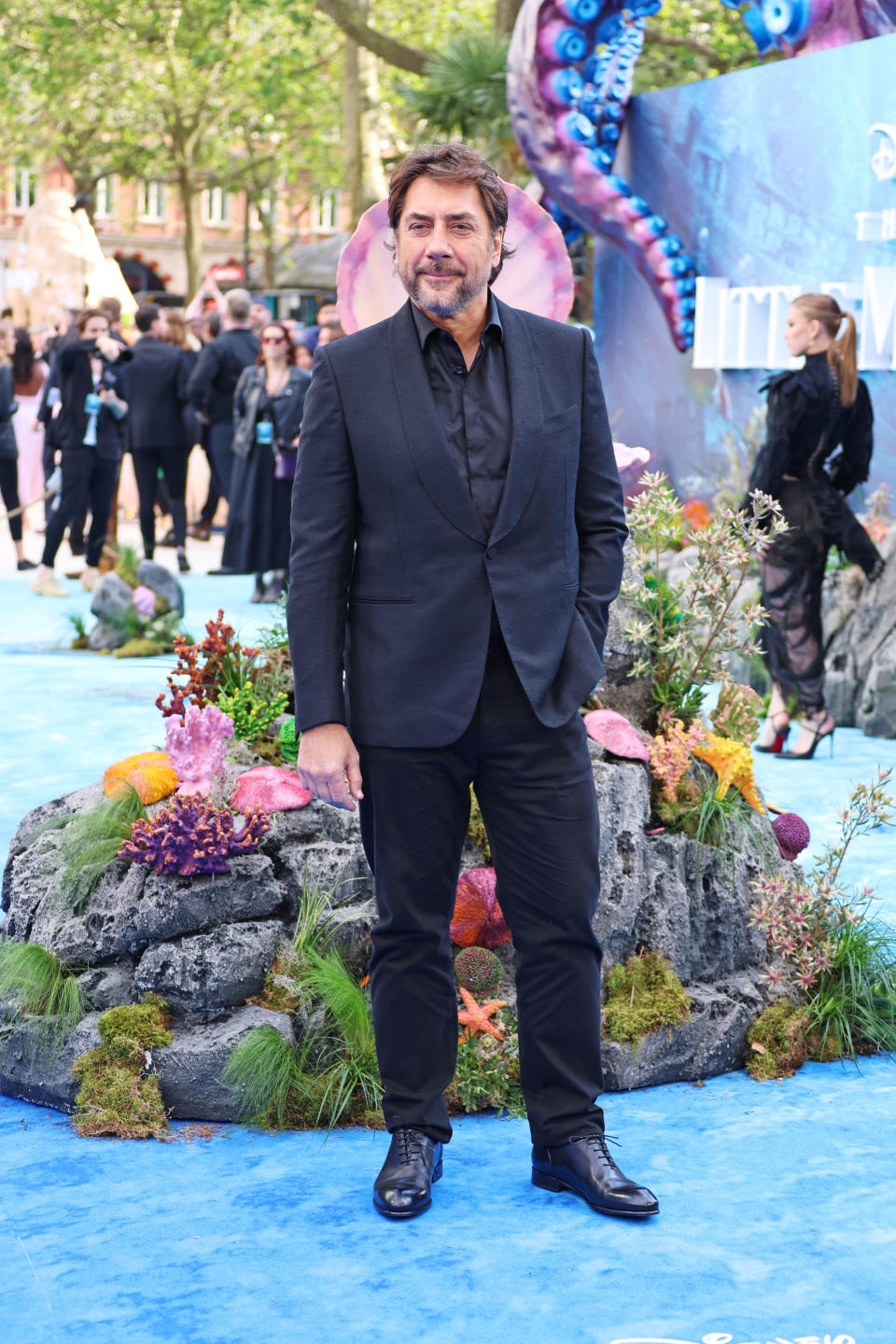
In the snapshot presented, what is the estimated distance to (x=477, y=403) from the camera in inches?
118

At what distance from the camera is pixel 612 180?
41.4ft

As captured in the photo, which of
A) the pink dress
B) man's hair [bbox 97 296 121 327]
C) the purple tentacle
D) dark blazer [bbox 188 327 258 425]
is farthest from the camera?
the pink dress

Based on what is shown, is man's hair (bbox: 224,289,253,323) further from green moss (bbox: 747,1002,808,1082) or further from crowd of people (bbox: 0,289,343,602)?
green moss (bbox: 747,1002,808,1082)

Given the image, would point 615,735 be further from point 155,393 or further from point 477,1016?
point 155,393

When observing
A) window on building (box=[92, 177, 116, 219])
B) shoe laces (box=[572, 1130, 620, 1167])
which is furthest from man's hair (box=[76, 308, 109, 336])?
window on building (box=[92, 177, 116, 219])

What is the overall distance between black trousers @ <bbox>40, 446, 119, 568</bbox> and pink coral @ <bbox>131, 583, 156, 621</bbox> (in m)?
2.02

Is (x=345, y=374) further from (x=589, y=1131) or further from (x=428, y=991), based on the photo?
(x=589, y=1131)

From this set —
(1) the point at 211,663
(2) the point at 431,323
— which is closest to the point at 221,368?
(1) the point at 211,663

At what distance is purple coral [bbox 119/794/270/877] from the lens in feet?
12.2

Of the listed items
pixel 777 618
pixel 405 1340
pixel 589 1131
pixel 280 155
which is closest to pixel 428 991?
pixel 589 1131

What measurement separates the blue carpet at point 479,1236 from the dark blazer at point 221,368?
893 cm

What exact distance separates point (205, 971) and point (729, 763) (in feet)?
4.73

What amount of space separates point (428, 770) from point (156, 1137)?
3.47 feet

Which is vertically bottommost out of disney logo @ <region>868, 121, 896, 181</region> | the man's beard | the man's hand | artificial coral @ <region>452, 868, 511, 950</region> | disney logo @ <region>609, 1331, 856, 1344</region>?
disney logo @ <region>609, 1331, 856, 1344</region>
